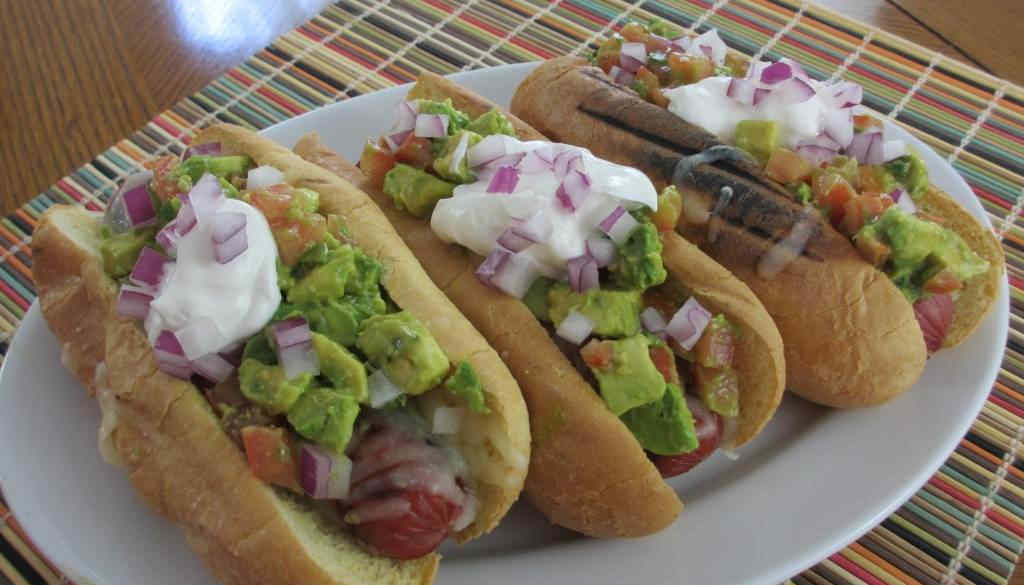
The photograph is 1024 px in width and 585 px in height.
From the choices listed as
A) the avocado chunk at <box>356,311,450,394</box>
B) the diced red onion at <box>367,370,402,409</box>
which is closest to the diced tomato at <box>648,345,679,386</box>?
the avocado chunk at <box>356,311,450,394</box>

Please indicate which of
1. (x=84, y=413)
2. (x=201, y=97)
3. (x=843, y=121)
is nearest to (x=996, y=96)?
(x=843, y=121)

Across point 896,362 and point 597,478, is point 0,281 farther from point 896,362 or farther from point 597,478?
point 896,362

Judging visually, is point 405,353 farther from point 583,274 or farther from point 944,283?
point 944,283

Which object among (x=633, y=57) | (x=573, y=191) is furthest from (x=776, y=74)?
(x=573, y=191)

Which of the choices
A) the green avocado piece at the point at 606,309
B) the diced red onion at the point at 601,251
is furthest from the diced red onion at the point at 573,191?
the green avocado piece at the point at 606,309

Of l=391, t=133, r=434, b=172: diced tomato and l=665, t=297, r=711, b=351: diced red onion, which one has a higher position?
l=665, t=297, r=711, b=351: diced red onion

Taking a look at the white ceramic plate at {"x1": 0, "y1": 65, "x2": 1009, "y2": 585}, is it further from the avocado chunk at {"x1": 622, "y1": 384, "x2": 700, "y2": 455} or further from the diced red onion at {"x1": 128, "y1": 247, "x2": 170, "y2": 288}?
the diced red onion at {"x1": 128, "y1": 247, "x2": 170, "y2": 288}
